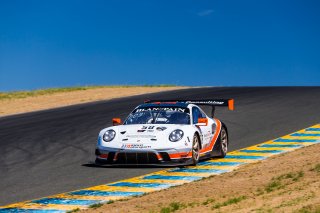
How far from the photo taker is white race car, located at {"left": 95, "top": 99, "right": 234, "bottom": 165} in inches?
588

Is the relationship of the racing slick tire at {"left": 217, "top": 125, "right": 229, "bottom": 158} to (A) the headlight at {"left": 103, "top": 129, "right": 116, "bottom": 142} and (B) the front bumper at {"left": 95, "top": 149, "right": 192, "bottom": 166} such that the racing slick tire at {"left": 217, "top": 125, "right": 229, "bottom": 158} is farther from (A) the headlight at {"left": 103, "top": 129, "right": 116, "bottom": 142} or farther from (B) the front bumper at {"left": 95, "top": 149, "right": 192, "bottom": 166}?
(A) the headlight at {"left": 103, "top": 129, "right": 116, "bottom": 142}

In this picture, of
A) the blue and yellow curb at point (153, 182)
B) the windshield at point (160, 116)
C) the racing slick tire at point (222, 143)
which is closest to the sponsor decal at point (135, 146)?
the blue and yellow curb at point (153, 182)

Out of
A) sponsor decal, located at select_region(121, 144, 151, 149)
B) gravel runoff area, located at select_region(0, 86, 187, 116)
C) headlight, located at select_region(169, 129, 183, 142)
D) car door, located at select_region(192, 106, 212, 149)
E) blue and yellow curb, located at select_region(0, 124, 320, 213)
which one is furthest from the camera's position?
gravel runoff area, located at select_region(0, 86, 187, 116)

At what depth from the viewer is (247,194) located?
436 inches

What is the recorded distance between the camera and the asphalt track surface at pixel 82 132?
13.9 meters

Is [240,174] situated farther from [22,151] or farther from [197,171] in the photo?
[22,151]

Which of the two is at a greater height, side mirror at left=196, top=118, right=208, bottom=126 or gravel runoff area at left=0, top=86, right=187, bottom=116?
gravel runoff area at left=0, top=86, right=187, bottom=116

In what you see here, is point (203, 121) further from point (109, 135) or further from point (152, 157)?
point (109, 135)

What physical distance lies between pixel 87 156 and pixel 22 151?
6.24 feet

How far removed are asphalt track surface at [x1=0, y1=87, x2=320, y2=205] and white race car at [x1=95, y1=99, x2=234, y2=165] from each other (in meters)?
0.31

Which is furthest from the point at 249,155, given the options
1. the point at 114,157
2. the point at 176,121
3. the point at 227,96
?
the point at 227,96

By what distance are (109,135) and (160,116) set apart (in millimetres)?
1322

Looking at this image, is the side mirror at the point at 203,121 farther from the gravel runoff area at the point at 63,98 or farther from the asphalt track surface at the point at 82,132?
the gravel runoff area at the point at 63,98

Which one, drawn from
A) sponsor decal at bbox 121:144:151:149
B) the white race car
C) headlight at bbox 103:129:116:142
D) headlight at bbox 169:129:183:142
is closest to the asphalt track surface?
the white race car
